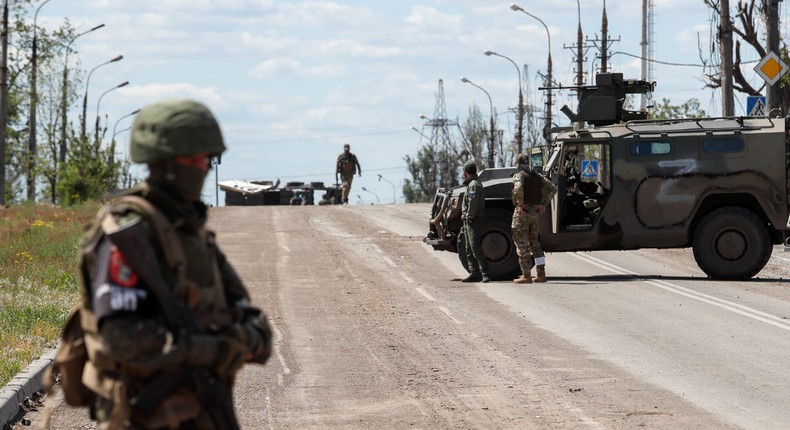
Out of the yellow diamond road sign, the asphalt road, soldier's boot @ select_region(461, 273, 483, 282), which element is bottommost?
the asphalt road

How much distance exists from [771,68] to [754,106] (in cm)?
97

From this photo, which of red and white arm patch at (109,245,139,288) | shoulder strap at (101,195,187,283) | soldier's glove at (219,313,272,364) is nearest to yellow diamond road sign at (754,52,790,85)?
soldier's glove at (219,313,272,364)

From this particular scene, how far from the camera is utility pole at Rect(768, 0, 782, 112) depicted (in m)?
28.1

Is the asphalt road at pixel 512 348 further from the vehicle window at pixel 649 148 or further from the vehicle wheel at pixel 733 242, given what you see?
the vehicle window at pixel 649 148

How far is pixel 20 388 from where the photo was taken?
10008 millimetres

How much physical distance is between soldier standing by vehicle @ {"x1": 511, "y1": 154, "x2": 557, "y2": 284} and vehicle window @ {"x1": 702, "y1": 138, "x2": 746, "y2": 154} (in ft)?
8.22

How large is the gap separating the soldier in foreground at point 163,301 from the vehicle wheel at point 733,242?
1712 cm

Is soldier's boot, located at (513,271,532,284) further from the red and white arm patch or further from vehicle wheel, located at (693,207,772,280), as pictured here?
the red and white arm patch

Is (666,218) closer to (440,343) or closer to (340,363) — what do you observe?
(440,343)

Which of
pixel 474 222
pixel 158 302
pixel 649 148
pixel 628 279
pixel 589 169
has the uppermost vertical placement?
pixel 649 148

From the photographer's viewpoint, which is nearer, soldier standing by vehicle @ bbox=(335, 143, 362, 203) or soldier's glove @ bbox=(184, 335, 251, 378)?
soldier's glove @ bbox=(184, 335, 251, 378)

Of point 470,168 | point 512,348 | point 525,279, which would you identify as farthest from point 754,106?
point 512,348

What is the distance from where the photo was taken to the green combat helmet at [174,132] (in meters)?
4.32

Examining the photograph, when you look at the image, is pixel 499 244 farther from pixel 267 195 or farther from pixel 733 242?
pixel 267 195
